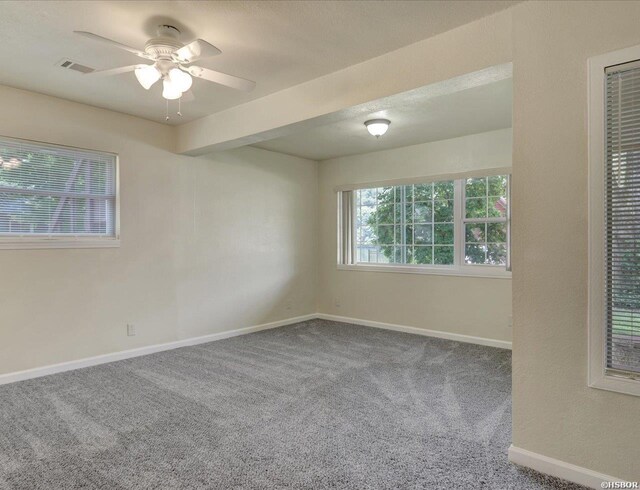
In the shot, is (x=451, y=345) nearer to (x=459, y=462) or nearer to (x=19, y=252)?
(x=459, y=462)

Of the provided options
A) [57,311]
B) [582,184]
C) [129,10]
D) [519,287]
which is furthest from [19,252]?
[582,184]

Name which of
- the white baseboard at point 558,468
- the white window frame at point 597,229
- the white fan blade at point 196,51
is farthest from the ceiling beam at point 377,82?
the white baseboard at point 558,468

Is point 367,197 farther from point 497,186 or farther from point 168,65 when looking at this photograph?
point 168,65

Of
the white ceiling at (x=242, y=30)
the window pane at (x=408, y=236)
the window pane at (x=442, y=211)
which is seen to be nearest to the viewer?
the white ceiling at (x=242, y=30)

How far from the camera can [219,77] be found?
2.51 m

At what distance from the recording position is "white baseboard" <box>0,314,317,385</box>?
3504 mm

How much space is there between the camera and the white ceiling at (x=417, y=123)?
3.44 metres

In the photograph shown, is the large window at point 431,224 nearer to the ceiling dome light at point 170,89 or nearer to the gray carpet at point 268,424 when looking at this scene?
the gray carpet at point 268,424

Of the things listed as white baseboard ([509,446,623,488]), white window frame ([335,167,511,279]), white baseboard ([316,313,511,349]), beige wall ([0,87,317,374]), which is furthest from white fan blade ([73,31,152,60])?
white baseboard ([316,313,511,349])

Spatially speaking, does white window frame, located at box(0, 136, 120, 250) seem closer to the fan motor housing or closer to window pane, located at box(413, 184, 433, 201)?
the fan motor housing

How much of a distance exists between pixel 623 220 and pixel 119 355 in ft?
14.3

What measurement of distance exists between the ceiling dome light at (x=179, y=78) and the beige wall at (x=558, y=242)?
1894mm

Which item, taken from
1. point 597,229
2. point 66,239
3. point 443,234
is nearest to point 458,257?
point 443,234

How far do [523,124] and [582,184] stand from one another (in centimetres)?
44
